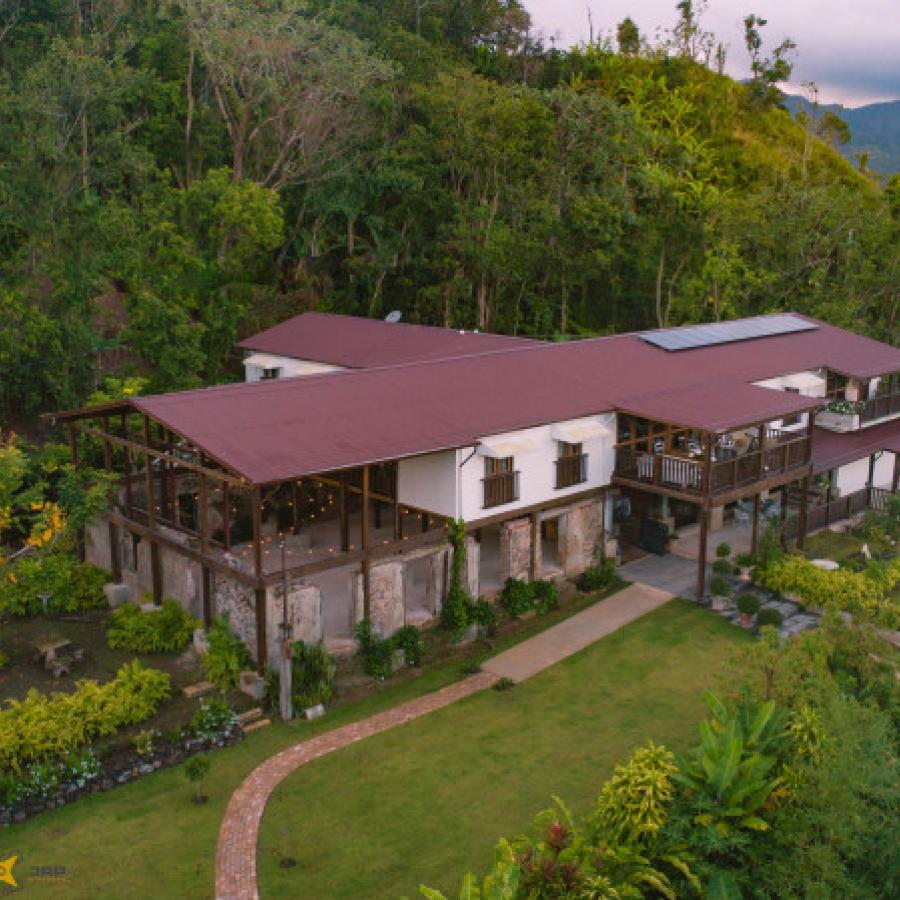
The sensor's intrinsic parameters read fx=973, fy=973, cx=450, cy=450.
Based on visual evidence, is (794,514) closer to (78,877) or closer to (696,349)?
(696,349)

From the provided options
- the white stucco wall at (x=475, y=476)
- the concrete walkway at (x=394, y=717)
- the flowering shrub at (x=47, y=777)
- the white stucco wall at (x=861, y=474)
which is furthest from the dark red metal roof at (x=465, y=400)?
the flowering shrub at (x=47, y=777)

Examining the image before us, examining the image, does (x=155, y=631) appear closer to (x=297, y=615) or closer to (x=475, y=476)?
(x=297, y=615)

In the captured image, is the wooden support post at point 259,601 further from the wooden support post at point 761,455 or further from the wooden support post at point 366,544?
the wooden support post at point 761,455

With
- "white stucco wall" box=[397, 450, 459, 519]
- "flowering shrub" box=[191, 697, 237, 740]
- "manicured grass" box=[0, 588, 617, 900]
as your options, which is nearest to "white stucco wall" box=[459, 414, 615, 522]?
"white stucco wall" box=[397, 450, 459, 519]

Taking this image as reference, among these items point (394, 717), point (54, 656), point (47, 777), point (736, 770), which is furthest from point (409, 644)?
point (736, 770)

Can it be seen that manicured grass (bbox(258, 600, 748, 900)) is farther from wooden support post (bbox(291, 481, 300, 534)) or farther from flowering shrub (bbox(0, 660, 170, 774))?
wooden support post (bbox(291, 481, 300, 534))
